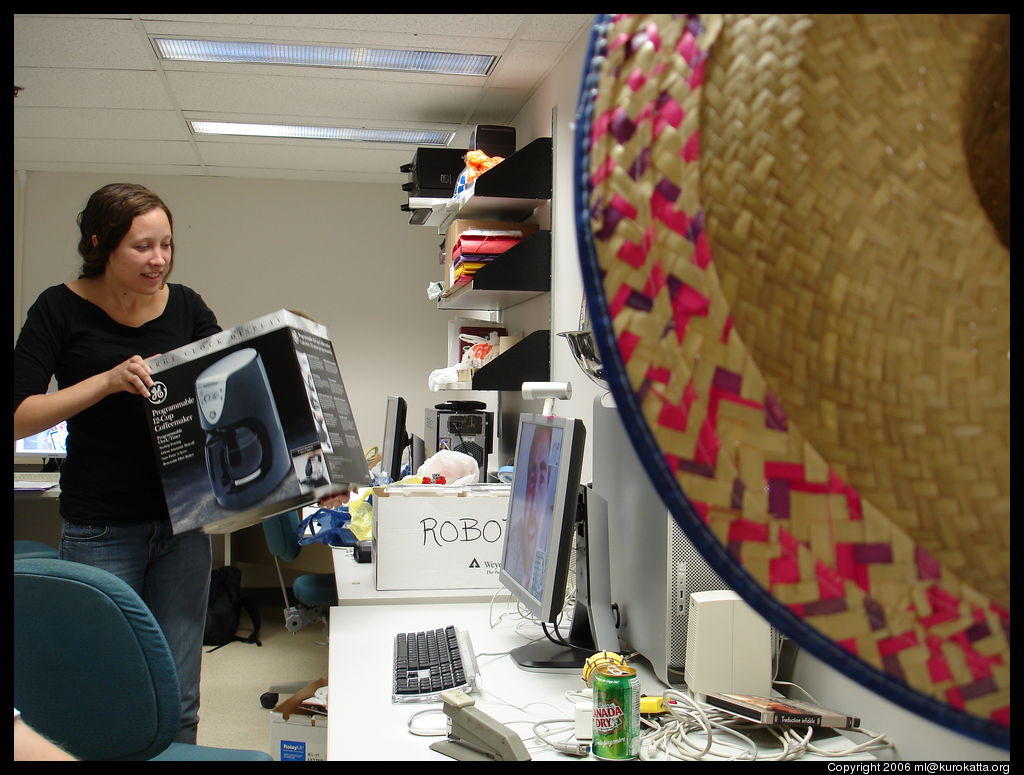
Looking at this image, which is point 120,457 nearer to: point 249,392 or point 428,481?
point 249,392

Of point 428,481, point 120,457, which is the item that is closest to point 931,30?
point 120,457

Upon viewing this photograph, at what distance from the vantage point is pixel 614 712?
1.25 m

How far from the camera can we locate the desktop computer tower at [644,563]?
5.21ft

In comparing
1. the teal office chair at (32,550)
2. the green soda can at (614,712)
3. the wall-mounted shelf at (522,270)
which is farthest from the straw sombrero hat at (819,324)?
the teal office chair at (32,550)

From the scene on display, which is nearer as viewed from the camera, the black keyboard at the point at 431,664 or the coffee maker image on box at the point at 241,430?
the coffee maker image on box at the point at 241,430

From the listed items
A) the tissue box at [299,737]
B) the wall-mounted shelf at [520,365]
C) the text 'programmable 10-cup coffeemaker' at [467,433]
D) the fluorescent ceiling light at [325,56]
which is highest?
the fluorescent ceiling light at [325,56]

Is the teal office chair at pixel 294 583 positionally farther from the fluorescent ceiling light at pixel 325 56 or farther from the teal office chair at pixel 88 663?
the teal office chair at pixel 88 663

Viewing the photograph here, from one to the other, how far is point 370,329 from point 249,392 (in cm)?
472

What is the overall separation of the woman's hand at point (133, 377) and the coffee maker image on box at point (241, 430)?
145 mm

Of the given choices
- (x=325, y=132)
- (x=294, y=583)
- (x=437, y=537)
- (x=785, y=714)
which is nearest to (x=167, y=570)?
(x=437, y=537)

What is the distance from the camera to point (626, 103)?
0.69 ft

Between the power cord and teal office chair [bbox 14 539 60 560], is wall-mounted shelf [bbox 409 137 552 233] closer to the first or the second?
teal office chair [bbox 14 539 60 560]

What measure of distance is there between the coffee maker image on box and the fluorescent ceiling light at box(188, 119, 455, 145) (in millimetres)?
3475

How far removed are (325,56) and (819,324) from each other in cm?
379
